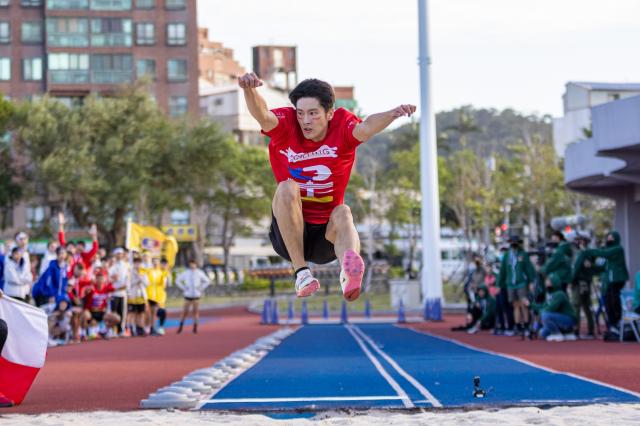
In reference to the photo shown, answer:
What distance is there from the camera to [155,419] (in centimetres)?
1051

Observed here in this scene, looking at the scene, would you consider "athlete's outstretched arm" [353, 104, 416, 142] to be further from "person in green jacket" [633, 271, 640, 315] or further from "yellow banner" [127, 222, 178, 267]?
"yellow banner" [127, 222, 178, 267]

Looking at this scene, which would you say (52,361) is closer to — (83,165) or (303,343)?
(303,343)

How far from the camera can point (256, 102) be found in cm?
822

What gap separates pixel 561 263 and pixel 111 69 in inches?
2329

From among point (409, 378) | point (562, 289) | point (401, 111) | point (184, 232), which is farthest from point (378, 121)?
point (184, 232)

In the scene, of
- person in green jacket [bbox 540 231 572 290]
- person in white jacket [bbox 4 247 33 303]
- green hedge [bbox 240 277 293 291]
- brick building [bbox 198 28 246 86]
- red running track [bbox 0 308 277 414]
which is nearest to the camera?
red running track [bbox 0 308 277 414]

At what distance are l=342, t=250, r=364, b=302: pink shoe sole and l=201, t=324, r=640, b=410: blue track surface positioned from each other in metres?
3.21

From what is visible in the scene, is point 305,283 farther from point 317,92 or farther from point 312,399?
point 312,399

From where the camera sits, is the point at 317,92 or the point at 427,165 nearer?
the point at 317,92

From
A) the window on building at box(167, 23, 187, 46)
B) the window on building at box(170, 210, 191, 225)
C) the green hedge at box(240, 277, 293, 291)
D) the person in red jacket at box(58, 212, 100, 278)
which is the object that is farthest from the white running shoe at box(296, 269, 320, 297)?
the window on building at box(167, 23, 187, 46)

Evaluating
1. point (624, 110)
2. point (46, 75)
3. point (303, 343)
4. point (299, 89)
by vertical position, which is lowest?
point (303, 343)

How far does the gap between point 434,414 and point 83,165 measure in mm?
51404

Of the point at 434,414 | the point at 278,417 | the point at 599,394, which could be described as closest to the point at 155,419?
the point at 278,417

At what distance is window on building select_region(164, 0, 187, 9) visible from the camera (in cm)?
7725
